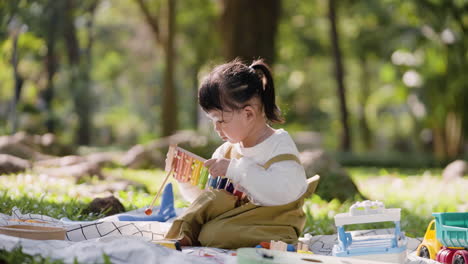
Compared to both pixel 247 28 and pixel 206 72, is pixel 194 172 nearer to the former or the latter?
pixel 206 72

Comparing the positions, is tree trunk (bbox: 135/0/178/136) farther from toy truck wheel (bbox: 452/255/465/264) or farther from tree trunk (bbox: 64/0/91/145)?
toy truck wheel (bbox: 452/255/465/264)

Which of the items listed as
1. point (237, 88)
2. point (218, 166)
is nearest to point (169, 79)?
point (237, 88)

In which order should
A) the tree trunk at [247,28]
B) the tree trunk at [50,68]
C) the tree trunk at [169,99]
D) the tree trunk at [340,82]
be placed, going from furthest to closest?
the tree trunk at [340,82], the tree trunk at [50,68], the tree trunk at [169,99], the tree trunk at [247,28]

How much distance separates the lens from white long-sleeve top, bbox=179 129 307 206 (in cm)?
296

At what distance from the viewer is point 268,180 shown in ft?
9.77

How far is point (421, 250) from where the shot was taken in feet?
11.0

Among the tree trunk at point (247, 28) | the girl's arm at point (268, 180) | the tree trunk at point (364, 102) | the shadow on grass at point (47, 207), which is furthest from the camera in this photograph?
the tree trunk at point (364, 102)

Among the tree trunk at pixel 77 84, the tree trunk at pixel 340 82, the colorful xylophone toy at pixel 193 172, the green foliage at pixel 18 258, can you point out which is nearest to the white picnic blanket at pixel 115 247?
the green foliage at pixel 18 258

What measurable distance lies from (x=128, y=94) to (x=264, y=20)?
20774 mm

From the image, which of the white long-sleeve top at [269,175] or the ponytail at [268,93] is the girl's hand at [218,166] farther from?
the ponytail at [268,93]

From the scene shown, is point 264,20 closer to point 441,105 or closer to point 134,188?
point 441,105

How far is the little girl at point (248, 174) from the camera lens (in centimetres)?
299

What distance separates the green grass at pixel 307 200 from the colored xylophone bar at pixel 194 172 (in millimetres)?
993

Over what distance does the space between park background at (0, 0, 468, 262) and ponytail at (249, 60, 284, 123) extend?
0.41 meters
